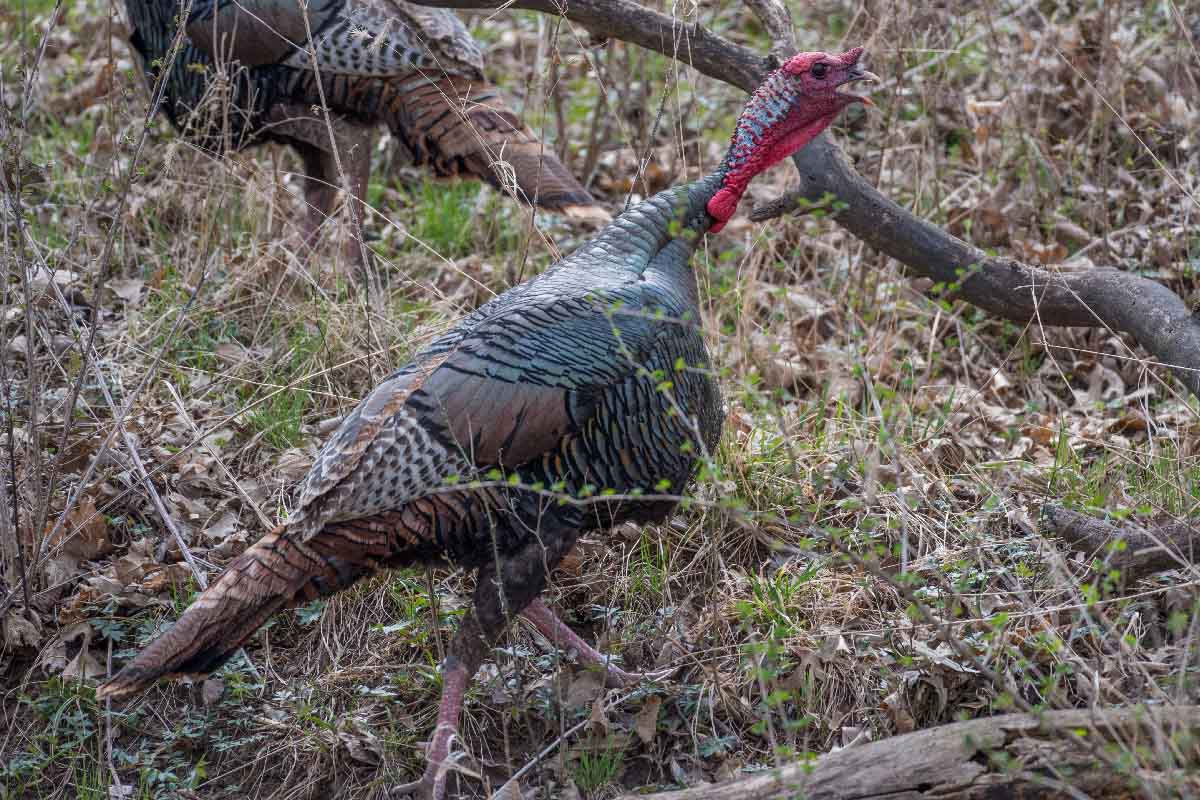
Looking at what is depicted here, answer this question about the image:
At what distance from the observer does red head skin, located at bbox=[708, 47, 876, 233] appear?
12.3 ft

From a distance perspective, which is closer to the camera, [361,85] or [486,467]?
[486,467]

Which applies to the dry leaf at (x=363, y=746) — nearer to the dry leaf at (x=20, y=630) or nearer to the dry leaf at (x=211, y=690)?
the dry leaf at (x=211, y=690)

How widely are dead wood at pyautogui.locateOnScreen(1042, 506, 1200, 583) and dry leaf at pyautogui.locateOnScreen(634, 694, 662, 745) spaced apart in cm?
125

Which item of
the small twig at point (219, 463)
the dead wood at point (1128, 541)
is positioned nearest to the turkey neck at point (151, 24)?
the small twig at point (219, 463)

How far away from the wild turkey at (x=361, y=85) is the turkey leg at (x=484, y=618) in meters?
1.85

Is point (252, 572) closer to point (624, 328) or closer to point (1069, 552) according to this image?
point (624, 328)

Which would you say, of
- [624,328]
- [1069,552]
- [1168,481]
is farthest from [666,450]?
[1168,481]

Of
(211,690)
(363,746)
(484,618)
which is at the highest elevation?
(484,618)

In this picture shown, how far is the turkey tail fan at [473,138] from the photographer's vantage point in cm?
468

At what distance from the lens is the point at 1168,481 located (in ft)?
11.9

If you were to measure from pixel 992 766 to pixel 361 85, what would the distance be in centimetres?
365

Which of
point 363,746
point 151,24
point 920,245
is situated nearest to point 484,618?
point 363,746

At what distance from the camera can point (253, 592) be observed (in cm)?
303

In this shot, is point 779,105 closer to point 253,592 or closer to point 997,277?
point 997,277
